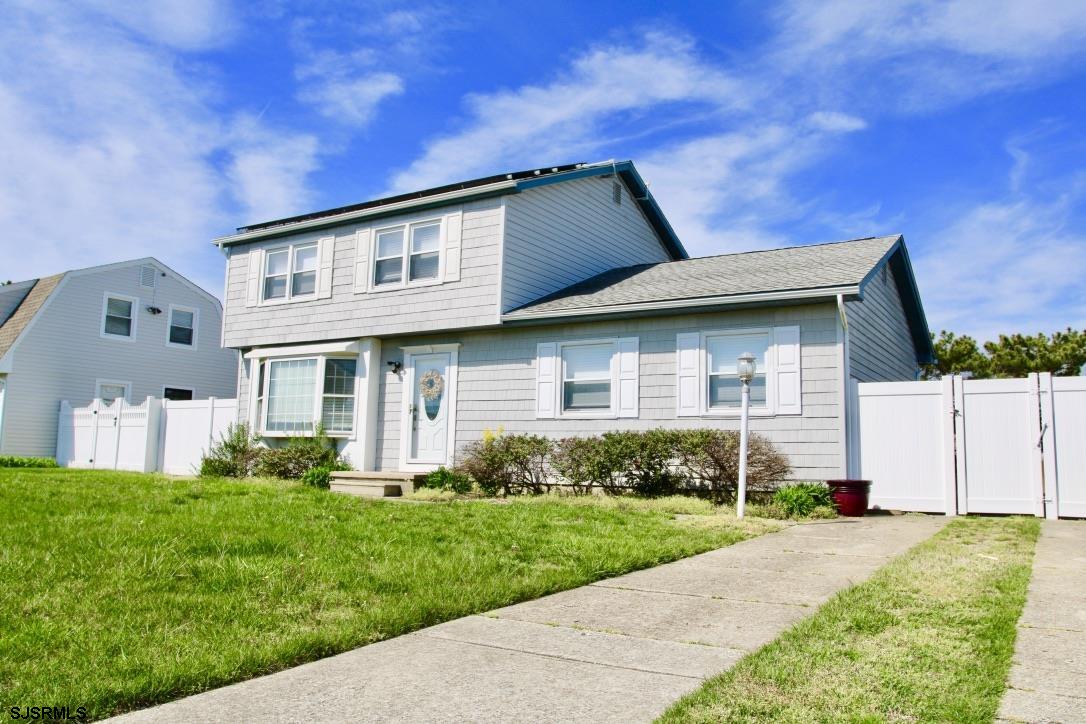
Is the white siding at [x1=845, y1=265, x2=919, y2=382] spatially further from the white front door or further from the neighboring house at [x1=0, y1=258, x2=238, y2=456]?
the neighboring house at [x1=0, y1=258, x2=238, y2=456]

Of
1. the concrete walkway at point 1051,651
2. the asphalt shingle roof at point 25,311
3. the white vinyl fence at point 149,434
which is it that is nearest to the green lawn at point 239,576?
the concrete walkway at point 1051,651

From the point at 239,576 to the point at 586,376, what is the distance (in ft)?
30.6

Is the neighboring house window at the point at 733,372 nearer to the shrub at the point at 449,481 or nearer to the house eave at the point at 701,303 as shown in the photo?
the house eave at the point at 701,303

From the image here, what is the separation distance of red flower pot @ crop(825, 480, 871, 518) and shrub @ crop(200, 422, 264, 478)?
11.1 meters

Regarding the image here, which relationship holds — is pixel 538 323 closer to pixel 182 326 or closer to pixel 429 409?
pixel 429 409

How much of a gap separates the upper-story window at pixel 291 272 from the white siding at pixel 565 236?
15.7ft

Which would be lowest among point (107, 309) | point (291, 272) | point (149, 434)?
point (149, 434)

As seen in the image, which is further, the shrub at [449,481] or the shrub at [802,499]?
the shrub at [449,481]

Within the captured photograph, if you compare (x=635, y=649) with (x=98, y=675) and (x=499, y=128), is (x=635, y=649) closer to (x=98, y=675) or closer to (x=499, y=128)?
(x=98, y=675)

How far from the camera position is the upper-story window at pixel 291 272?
56.3 ft

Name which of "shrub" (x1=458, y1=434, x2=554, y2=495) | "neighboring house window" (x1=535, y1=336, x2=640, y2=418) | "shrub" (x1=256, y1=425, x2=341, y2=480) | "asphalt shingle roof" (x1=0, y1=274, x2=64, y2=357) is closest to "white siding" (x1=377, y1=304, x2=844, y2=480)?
"neighboring house window" (x1=535, y1=336, x2=640, y2=418)

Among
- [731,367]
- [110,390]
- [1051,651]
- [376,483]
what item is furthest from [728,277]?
[110,390]

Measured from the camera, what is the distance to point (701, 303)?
12375 mm

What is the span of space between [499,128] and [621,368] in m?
4.67
